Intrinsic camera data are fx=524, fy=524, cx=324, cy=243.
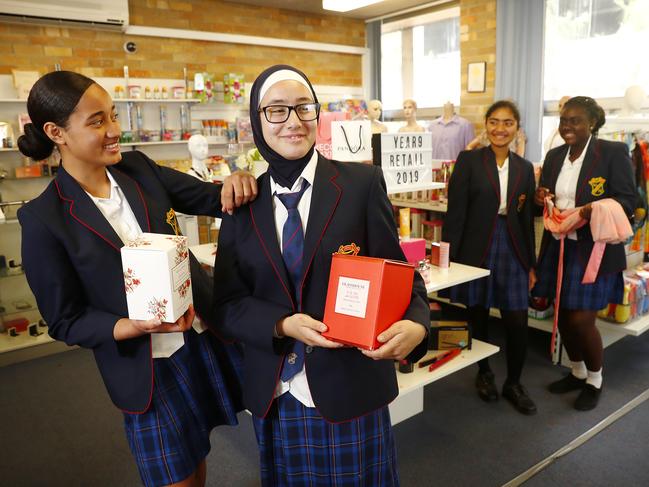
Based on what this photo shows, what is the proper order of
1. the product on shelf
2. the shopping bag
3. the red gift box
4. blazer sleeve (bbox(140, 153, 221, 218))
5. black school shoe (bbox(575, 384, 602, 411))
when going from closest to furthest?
1. the red gift box
2. blazer sleeve (bbox(140, 153, 221, 218))
3. the shopping bag
4. black school shoe (bbox(575, 384, 602, 411))
5. the product on shelf

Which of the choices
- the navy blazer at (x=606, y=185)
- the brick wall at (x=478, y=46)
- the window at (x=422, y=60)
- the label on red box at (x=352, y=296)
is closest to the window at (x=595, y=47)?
the brick wall at (x=478, y=46)

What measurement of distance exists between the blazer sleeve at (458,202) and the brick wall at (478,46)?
392 centimetres

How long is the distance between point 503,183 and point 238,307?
78.1 inches

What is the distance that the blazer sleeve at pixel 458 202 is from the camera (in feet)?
9.38

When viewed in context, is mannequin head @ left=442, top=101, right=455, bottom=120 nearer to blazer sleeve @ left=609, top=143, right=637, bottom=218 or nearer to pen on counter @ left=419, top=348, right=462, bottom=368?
blazer sleeve @ left=609, top=143, right=637, bottom=218

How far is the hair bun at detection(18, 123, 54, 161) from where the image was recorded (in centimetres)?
136

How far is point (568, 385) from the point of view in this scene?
3.13 metres

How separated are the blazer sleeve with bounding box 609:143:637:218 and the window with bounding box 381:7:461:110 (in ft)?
16.5

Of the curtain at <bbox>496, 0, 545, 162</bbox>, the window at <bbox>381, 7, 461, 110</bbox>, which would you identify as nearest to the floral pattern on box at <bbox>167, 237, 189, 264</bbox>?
the curtain at <bbox>496, 0, 545, 162</bbox>

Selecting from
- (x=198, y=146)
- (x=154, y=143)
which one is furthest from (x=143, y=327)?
(x=154, y=143)

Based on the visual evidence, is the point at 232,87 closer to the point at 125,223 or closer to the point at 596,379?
the point at 596,379

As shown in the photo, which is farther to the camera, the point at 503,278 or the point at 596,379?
the point at 596,379

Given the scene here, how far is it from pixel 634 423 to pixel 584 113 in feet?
5.44

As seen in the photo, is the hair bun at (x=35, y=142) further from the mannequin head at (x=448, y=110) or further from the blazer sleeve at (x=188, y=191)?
the mannequin head at (x=448, y=110)
